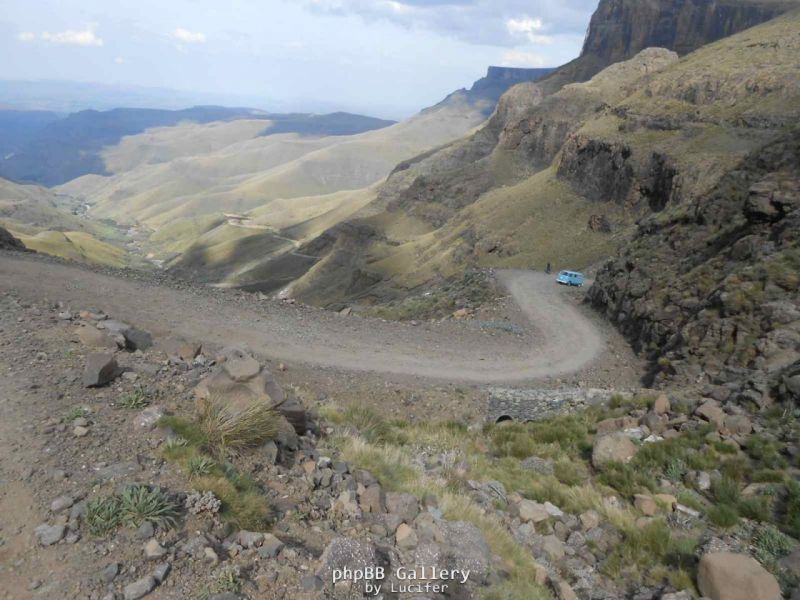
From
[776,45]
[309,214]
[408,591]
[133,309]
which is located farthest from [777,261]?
[309,214]

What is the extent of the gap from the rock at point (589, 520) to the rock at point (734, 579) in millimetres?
1830

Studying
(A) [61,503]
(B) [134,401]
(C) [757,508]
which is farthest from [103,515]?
(C) [757,508]

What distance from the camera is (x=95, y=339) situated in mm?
10281

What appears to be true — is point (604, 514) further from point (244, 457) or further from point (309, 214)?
point (309, 214)

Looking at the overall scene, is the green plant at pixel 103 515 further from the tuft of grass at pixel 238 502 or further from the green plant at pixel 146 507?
the tuft of grass at pixel 238 502

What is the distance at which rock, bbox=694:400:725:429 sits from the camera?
399 inches

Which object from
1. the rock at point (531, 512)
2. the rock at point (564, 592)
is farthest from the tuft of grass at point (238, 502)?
the rock at point (531, 512)

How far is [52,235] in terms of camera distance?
13775 cm

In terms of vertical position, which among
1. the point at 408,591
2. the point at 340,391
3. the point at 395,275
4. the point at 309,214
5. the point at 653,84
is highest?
the point at 653,84

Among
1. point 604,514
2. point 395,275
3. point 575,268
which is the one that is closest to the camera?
point 604,514

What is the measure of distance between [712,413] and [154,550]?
33.3ft

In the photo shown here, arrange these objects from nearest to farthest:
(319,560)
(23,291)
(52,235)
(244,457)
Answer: (319,560), (244,457), (23,291), (52,235)

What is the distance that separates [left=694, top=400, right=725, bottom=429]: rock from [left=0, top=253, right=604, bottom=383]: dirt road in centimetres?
674

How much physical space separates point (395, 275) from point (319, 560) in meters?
71.2
